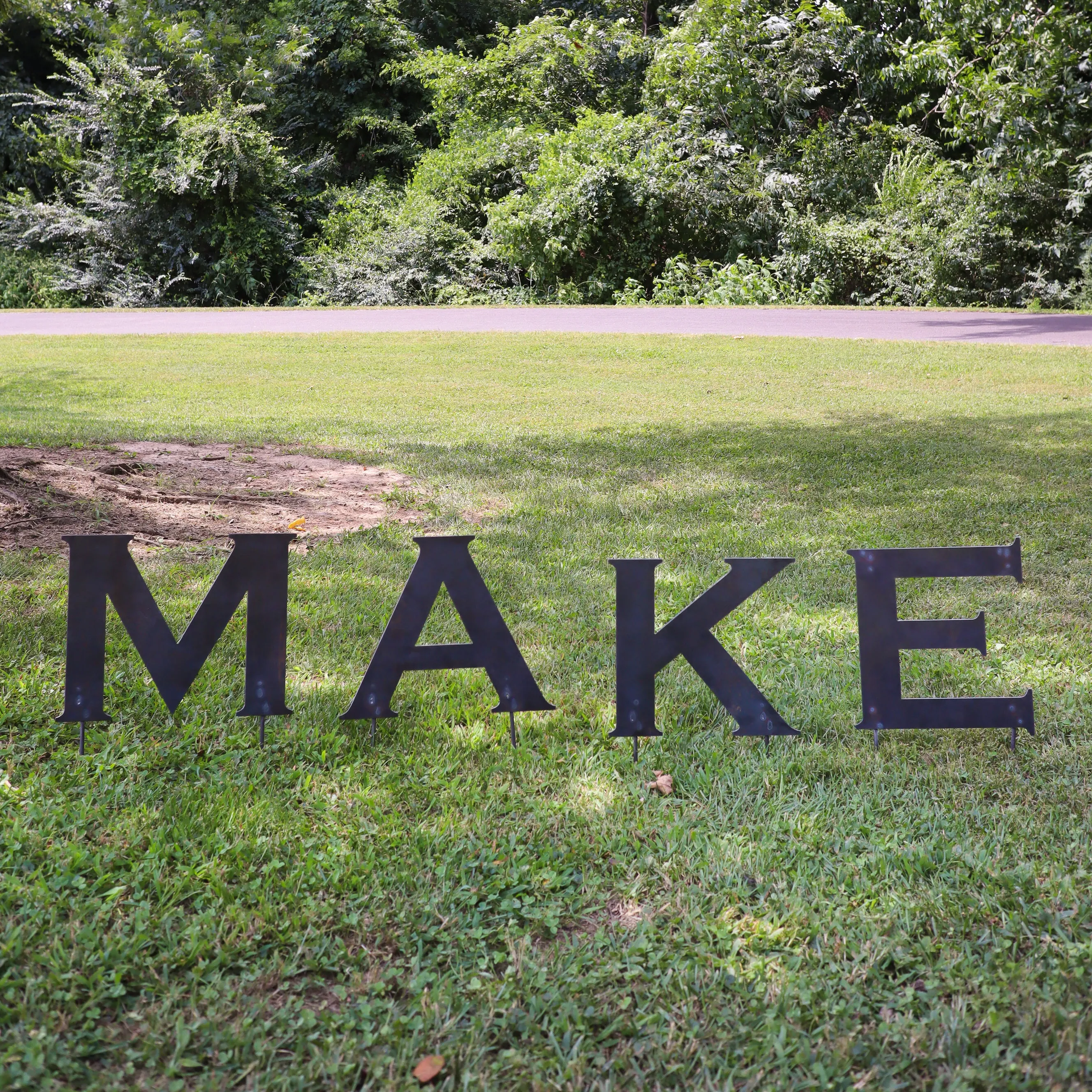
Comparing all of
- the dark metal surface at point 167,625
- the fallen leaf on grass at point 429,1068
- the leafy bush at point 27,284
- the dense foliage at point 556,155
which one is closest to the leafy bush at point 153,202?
the dense foliage at point 556,155

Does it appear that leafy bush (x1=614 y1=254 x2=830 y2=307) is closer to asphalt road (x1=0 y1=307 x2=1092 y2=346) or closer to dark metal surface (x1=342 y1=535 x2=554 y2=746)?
asphalt road (x1=0 y1=307 x2=1092 y2=346)

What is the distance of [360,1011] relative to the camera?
203 cm

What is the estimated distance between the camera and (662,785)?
9.49 ft

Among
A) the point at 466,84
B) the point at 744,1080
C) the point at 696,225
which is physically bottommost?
the point at 744,1080

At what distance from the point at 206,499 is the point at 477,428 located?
3.13 metres

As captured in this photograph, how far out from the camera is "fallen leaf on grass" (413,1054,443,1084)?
1.89m

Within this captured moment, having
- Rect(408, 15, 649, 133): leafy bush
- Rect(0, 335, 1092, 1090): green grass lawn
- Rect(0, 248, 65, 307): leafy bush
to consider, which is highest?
Rect(408, 15, 649, 133): leafy bush

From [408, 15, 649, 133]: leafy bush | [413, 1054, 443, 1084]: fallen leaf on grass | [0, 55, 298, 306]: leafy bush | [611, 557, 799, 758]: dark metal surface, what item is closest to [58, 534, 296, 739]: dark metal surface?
[611, 557, 799, 758]: dark metal surface

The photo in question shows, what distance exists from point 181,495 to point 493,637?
3661 millimetres

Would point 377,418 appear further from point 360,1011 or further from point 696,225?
point 696,225

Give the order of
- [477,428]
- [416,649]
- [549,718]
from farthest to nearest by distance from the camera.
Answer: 1. [477,428]
2. [549,718]
3. [416,649]

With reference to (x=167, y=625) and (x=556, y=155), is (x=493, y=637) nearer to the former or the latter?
(x=167, y=625)

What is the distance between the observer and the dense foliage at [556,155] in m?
19.7

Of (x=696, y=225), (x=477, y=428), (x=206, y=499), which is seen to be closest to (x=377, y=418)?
(x=477, y=428)
